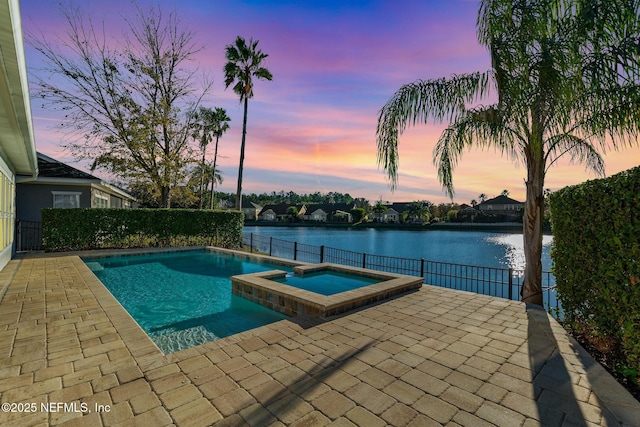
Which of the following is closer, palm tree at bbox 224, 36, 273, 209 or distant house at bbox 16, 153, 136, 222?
distant house at bbox 16, 153, 136, 222

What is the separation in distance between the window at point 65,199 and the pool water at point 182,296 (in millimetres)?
4745

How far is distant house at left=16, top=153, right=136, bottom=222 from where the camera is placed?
42.9ft

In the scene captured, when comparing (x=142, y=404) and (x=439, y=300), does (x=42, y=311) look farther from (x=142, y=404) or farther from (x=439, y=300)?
(x=439, y=300)

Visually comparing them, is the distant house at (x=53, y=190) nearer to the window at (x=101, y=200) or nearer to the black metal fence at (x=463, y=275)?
the window at (x=101, y=200)

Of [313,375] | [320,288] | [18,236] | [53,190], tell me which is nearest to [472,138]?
[320,288]

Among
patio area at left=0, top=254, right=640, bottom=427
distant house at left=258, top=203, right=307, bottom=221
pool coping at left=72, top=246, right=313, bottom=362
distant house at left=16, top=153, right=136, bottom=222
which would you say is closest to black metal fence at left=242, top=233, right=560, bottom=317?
patio area at left=0, top=254, right=640, bottom=427

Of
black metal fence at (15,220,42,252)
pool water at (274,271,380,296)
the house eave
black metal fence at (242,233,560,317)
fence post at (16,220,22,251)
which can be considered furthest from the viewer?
black metal fence at (15,220,42,252)

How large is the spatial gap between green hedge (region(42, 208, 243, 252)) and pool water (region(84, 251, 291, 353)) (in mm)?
2186

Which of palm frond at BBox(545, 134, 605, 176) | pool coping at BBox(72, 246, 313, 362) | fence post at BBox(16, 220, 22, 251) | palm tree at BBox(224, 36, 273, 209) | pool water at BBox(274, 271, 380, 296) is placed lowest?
pool water at BBox(274, 271, 380, 296)

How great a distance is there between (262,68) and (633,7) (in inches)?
727

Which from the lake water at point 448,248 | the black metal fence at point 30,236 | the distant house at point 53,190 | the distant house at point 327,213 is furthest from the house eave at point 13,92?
the distant house at point 327,213

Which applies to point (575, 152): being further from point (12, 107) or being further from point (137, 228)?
point (137, 228)

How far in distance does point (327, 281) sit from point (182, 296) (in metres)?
3.68

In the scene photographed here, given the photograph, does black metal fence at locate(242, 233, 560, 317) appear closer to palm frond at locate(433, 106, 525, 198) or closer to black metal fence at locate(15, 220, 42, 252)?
palm frond at locate(433, 106, 525, 198)
